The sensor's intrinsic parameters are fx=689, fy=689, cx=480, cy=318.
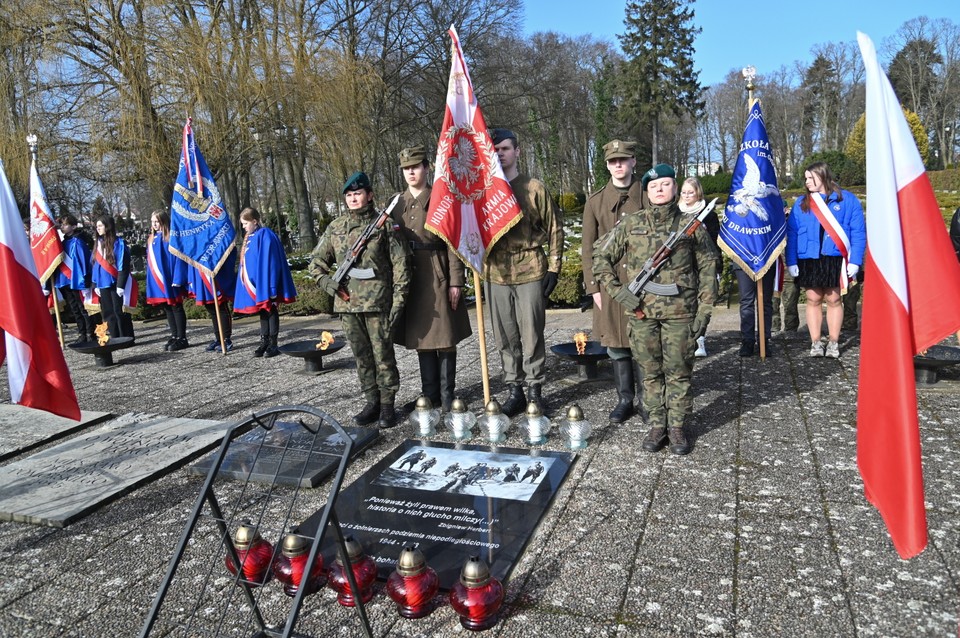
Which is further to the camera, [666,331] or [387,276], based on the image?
[387,276]

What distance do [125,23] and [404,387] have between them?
43.8ft

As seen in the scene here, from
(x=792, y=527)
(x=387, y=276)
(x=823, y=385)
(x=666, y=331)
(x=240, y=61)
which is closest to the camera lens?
(x=792, y=527)

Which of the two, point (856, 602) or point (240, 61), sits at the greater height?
point (240, 61)

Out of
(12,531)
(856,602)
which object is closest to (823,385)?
(856,602)

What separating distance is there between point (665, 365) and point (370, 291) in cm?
218

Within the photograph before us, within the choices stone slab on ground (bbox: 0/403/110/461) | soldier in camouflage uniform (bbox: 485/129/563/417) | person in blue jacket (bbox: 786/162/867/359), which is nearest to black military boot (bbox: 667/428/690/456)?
soldier in camouflage uniform (bbox: 485/129/563/417)

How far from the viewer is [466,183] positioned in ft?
16.5

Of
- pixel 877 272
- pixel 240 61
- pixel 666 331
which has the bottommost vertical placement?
pixel 666 331

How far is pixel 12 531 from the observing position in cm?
383

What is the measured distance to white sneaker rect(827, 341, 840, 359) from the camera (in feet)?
21.2

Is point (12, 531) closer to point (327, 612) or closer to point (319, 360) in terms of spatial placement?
point (327, 612)

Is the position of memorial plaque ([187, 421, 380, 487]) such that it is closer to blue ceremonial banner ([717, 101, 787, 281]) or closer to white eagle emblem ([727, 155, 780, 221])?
blue ceremonial banner ([717, 101, 787, 281])

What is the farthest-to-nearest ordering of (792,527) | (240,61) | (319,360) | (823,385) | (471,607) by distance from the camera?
1. (240,61)
2. (319,360)
3. (823,385)
4. (792,527)
5. (471,607)

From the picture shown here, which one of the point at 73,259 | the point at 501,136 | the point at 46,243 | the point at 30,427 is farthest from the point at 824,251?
the point at 73,259
